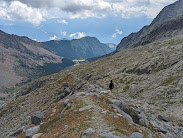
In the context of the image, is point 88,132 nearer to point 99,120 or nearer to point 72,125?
point 72,125

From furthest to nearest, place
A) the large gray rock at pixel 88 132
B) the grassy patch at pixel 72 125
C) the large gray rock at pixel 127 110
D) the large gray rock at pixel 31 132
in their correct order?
the large gray rock at pixel 127 110 < the large gray rock at pixel 31 132 < the grassy patch at pixel 72 125 < the large gray rock at pixel 88 132

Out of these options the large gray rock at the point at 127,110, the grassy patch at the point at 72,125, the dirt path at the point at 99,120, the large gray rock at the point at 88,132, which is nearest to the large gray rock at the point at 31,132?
the grassy patch at the point at 72,125

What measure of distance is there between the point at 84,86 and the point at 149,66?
6999cm

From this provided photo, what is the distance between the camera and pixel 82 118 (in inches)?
748

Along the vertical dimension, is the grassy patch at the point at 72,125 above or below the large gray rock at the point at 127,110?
above

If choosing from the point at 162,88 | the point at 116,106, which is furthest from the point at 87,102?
the point at 162,88

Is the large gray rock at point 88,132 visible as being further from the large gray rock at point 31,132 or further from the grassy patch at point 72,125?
the large gray rock at point 31,132

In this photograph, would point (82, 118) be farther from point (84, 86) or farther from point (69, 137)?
point (84, 86)

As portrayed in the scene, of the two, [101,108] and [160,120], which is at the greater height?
[101,108]

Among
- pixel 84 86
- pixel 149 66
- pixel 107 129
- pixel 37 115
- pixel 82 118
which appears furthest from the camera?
pixel 149 66

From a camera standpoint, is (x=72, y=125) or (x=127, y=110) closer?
(x=72, y=125)

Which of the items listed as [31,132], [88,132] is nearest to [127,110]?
[88,132]

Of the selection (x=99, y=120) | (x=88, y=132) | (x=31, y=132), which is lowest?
(x=31, y=132)

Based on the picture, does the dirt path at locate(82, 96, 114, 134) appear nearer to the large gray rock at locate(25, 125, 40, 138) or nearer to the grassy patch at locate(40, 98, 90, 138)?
the grassy patch at locate(40, 98, 90, 138)
